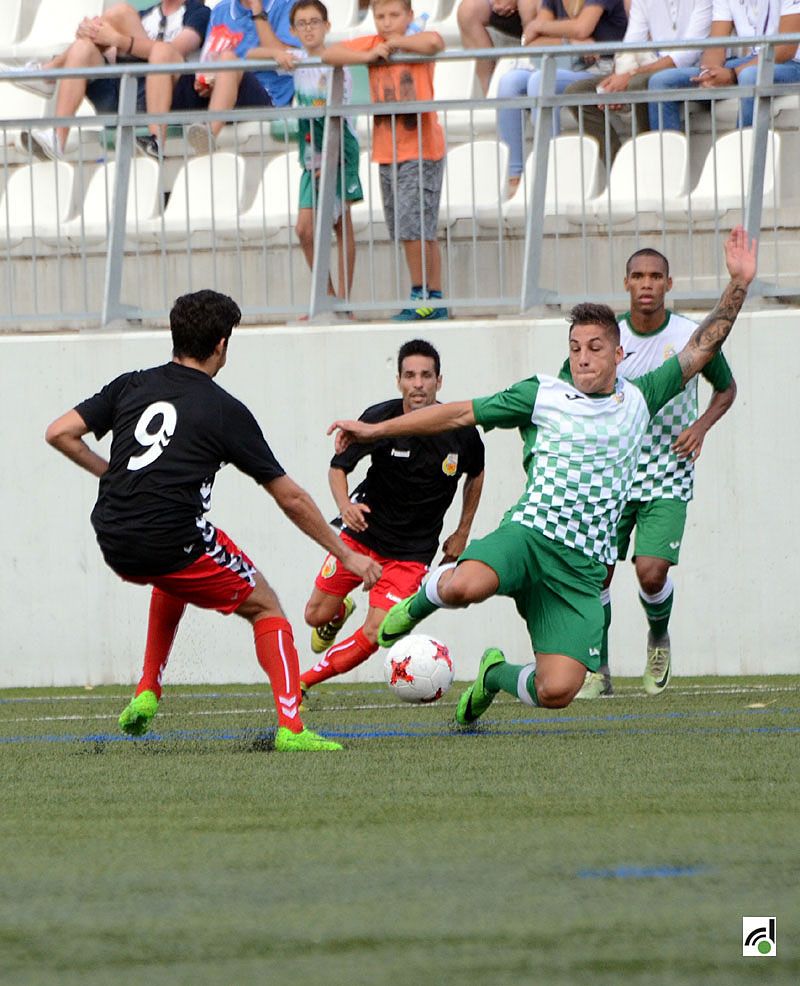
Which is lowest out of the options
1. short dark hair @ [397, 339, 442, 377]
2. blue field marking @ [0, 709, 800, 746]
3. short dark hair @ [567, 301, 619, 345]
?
blue field marking @ [0, 709, 800, 746]

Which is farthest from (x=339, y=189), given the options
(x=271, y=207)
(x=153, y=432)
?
(x=153, y=432)

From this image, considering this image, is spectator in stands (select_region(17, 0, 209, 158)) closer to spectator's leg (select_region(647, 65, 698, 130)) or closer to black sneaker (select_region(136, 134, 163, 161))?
black sneaker (select_region(136, 134, 163, 161))

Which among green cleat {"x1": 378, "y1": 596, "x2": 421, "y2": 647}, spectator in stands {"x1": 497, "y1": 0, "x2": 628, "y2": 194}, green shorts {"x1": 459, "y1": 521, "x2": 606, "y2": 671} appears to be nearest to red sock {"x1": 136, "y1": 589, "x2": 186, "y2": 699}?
green cleat {"x1": 378, "y1": 596, "x2": 421, "y2": 647}

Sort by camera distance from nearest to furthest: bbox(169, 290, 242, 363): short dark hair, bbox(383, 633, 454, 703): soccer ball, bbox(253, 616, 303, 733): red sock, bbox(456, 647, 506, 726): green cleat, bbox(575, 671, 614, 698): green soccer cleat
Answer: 1. bbox(169, 290, 242, 363): short dark hair
2. bbox(253, 616, 303, 733): red sock
3. bbox(456, 647, 506, 726): green cleat
4. bbox(383, 633, 454, 703): soccer ball
5. bbox(575, 671, 614, 698): green soccer cleat

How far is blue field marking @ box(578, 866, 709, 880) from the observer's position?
13.8 feet

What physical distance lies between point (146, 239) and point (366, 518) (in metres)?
3.28

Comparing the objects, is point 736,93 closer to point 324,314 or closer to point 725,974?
point 324,314

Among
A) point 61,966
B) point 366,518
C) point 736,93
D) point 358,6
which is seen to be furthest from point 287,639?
point 358,6

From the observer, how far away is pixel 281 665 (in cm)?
691

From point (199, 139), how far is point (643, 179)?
283 centimetres

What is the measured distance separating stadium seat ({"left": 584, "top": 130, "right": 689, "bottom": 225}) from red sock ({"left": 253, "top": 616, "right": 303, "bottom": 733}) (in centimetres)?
486

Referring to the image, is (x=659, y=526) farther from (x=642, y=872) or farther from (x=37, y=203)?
(x=642, y=872)

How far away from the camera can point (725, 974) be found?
130 inches

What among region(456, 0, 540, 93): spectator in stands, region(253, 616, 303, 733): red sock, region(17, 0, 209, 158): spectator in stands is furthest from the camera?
region(17, 0, 209, 158): spectator in stands
